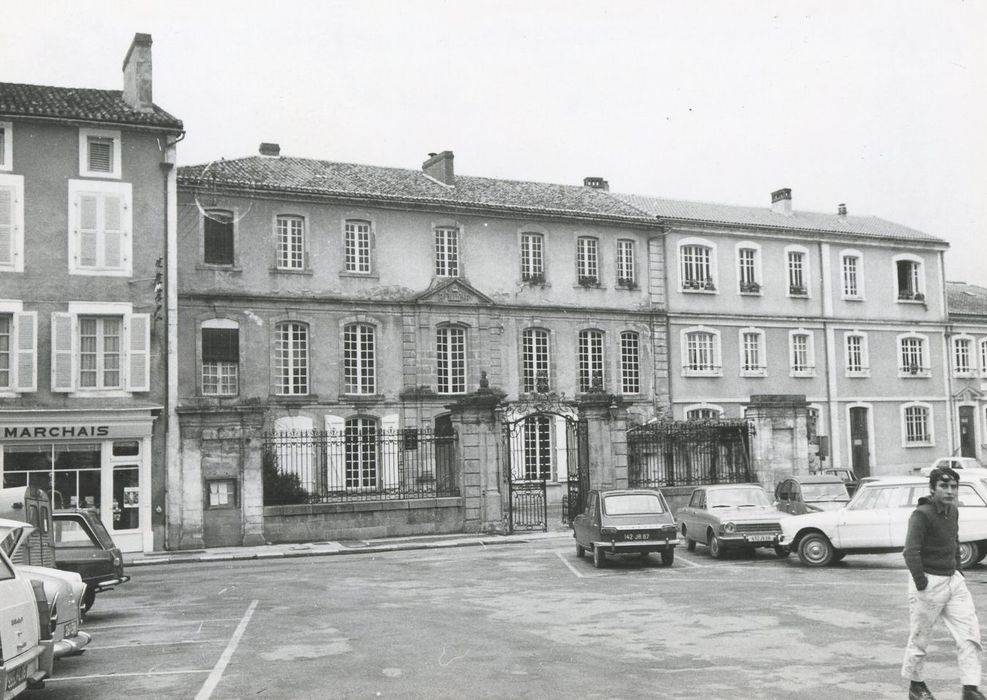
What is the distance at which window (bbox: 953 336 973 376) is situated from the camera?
44188 mm

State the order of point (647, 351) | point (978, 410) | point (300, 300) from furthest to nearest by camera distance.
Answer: point (978, 410), point (647, 351), point (300, 300)

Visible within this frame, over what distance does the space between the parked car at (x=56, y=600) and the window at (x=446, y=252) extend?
82.3 ft

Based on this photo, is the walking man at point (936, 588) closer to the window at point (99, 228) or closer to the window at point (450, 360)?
the window at point (99, 228)

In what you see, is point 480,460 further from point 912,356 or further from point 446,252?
point 912,356

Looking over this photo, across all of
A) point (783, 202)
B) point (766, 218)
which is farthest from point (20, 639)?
point (783, 202)

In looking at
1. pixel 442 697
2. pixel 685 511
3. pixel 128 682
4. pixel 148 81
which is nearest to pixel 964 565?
pixel 685 511

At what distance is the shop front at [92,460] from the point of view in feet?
82.0

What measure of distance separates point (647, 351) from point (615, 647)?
27748mm

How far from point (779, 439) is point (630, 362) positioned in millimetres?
10405

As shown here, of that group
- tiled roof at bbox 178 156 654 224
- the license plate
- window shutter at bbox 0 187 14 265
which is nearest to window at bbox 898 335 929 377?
tiled roof at bbox 178 156 654 224

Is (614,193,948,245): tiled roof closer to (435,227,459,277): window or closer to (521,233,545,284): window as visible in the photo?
(521,233,545,284): window

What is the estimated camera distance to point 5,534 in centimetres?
910

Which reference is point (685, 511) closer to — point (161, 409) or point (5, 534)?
point (161, 409)

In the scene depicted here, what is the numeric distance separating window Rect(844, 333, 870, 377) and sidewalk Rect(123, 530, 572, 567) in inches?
822
